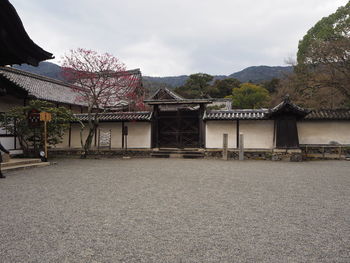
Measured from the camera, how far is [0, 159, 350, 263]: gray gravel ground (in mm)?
2830

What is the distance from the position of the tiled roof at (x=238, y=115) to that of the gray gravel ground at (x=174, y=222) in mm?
7416

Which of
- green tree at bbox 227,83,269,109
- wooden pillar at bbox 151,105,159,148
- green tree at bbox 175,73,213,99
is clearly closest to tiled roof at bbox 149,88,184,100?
wooden pillar at bbox 151,105,159,148

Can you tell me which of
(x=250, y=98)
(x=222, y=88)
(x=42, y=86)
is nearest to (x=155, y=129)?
(x=42, y=86)

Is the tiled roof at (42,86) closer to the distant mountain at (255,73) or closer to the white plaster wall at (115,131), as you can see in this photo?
the white plaster wall at (115,131)

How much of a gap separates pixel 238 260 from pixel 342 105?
66.2 ft

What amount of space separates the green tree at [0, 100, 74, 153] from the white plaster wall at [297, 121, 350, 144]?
14.0 meters

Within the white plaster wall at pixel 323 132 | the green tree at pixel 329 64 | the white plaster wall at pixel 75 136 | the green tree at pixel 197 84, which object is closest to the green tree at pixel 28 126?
the white plaster wall at pixel 75 136

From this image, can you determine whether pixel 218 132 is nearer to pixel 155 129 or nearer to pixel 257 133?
pixel 257 133

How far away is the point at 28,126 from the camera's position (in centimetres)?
1155

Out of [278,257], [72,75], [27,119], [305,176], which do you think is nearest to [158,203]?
[278,257]

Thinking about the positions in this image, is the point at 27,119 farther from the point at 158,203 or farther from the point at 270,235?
the point at 270,235

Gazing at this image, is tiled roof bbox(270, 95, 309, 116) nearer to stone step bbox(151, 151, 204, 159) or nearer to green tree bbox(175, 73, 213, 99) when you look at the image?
stone step bbox(151, 151, 204, 159)

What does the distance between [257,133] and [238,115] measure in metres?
1.61

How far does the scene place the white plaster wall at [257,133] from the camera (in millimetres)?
14039
